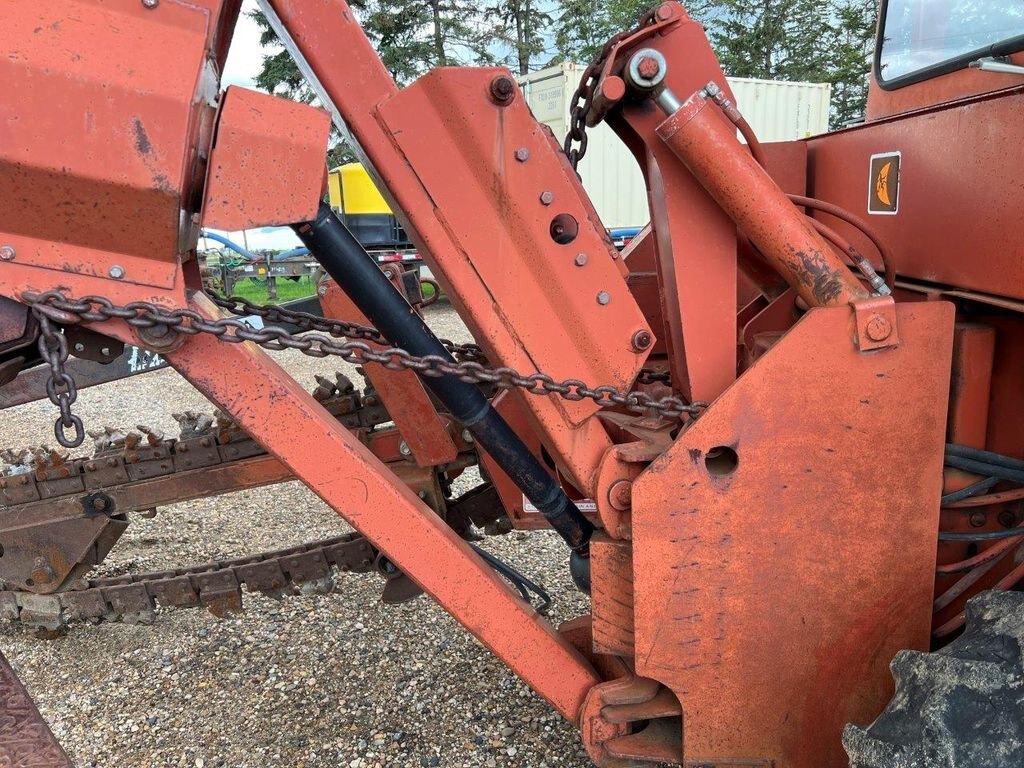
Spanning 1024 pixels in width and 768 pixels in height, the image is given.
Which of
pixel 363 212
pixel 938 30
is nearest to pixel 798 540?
pixel 938 30

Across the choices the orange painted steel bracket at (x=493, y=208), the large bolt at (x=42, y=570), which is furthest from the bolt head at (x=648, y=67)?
the large bolt at (x=42, y=570)

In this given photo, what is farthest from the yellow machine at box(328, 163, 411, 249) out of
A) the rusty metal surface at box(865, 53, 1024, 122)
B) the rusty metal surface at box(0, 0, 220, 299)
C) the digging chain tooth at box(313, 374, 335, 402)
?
the rusty metal surface at box(0, 0, 220, 299)

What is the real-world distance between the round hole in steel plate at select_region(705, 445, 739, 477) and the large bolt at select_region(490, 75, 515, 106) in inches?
34.8

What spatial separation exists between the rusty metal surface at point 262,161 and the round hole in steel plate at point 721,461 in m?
1.05

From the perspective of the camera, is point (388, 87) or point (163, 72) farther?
point (388, 87)

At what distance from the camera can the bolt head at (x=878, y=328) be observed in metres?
1.60

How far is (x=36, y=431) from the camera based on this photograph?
22.6ft

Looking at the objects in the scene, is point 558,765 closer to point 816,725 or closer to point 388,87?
point 816,725

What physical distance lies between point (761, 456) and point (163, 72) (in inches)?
56.1

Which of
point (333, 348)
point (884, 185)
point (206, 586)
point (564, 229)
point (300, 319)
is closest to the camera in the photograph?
point (333, 348)

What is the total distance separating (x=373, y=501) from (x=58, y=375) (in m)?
0.69

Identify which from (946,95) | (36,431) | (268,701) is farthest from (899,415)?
(36,431)

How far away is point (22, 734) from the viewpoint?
1784 mm

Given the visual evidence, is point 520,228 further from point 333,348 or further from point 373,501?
point 373,501
